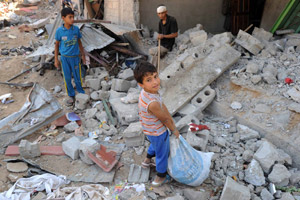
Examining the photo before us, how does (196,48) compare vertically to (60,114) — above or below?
above

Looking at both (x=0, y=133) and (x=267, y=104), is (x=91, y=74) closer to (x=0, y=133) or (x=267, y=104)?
(x=0, y=133)

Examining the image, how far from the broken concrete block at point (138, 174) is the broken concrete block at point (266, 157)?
5.23 ft

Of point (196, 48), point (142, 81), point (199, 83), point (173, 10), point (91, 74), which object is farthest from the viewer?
point (173, 10)

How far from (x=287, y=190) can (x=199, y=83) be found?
7.93 feet

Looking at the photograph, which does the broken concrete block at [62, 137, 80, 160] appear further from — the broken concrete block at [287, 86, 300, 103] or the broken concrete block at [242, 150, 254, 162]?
the broken concrete block at [287, 86, 300, 103]

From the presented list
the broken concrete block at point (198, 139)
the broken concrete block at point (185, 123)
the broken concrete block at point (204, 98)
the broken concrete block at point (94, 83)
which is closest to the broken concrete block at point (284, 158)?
the broken concrete block at point (198, 139)

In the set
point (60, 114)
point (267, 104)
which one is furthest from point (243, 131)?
point (60, 114)

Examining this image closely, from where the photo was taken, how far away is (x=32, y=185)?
3227 mm

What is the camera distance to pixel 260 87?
14.8 ft

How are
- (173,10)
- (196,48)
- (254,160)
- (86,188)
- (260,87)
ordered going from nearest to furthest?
(86,188) → (254,160) → (260,87) → (196,48) → (173,10)

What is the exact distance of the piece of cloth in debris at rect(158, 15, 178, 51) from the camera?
235 inches

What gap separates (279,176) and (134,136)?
7.21ft

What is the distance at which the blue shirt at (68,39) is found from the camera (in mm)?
4883

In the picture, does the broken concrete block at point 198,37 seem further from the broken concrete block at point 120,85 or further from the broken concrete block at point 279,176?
the broken concrete block at point 279,176
